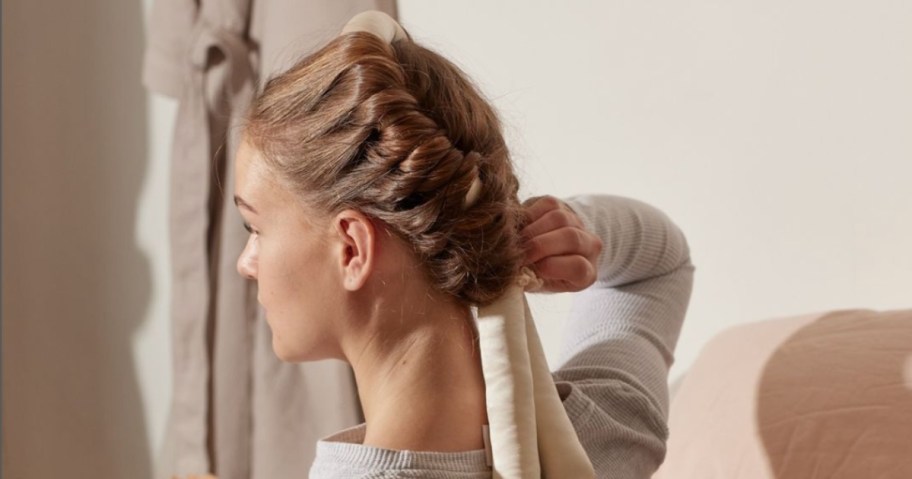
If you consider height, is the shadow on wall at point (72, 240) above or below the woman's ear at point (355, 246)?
below

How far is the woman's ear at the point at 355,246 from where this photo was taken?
788 millimetres

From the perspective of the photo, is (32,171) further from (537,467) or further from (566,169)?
(537,467)

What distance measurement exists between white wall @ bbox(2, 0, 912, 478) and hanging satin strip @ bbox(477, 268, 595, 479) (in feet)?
1.36

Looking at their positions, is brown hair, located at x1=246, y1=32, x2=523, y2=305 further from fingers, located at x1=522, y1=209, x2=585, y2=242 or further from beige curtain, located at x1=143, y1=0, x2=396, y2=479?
beige curtain, located at x1=143, y1=0, x2=396, y2=479

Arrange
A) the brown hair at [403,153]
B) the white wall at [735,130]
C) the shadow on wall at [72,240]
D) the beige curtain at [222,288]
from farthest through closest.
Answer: the shadow on wall at [72,240] → the beige curtain at [222,288] → the white wall at [735,130] → the brown hair at [403,153]

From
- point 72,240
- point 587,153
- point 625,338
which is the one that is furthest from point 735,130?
point 72,240

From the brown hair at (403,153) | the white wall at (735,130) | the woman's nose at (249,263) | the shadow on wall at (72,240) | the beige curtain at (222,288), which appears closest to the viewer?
the brown hair at (403,153)

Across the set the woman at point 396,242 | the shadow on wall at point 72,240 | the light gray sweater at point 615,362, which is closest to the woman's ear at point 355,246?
the woman at point 396,242

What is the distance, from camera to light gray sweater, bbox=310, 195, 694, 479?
2.53 feet

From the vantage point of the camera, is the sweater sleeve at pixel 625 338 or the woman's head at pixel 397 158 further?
the sweater sleeve at pixel 625 338

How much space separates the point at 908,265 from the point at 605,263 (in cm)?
39

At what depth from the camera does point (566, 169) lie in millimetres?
1463

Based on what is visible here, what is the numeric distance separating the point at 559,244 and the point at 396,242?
14 cm

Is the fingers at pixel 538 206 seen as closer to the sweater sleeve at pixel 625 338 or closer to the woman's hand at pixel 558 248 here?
the woman's hand at pixel 558 248
